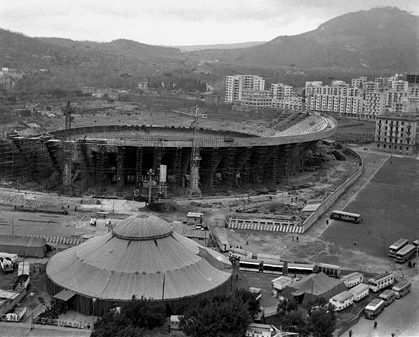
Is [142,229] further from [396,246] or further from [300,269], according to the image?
[396,246]

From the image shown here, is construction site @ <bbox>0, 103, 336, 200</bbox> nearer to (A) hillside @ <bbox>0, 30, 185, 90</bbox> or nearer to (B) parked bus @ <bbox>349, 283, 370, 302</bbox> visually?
(B) parked bus @ <bbox>349, 283, 370, 302</bbox>

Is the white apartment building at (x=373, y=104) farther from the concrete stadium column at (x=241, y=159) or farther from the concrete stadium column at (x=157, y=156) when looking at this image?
the concrete stadium column at (x=157, y=156)

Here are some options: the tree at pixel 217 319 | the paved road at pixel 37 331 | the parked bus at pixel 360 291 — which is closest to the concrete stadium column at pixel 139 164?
the parked bus at pixel 360 291

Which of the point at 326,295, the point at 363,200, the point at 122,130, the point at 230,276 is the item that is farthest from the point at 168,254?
the point at 122,130

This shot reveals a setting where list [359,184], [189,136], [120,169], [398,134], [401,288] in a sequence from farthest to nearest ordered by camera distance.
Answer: [398,134] → [189,136] → [359,184] → [120,169] → [401,288]

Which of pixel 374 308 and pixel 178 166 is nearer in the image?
pixel 374 308

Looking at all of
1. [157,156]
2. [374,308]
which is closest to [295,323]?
[374,308]
